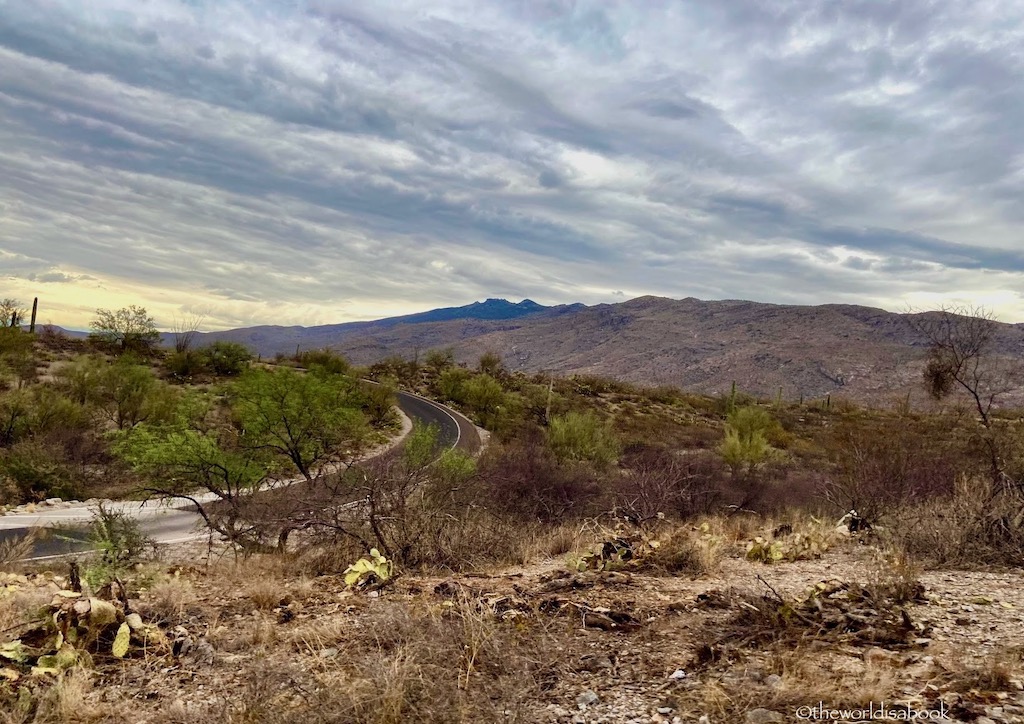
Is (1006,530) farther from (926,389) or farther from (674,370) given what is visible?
(674,370)

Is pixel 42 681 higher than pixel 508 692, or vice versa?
pixel 508 692

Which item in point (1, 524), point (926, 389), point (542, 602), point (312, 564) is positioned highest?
point (926, 389)

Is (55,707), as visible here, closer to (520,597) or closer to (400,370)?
(520,597)

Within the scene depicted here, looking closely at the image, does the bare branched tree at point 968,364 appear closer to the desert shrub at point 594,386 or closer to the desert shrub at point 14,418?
the desert shrub at point 14,418

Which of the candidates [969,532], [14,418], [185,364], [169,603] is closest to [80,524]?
[14,418]

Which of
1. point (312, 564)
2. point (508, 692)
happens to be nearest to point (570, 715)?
→ point (508, 692)

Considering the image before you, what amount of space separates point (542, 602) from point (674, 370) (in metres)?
186

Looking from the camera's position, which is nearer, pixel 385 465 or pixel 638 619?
pixel 638 619

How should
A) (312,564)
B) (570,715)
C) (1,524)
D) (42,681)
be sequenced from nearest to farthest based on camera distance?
1. (570,715)
2. (42,681)
3. (312,564)
4. (1,524)

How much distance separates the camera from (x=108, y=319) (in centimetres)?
4412

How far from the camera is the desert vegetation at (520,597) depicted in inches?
155

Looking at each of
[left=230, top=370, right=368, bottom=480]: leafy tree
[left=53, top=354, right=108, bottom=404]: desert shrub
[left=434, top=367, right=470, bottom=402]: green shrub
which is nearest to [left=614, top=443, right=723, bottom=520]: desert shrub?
[left=230, top=370, right=368, bottom=480]: leafy tree

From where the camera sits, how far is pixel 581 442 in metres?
24.2

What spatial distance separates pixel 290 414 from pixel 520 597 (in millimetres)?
9449
